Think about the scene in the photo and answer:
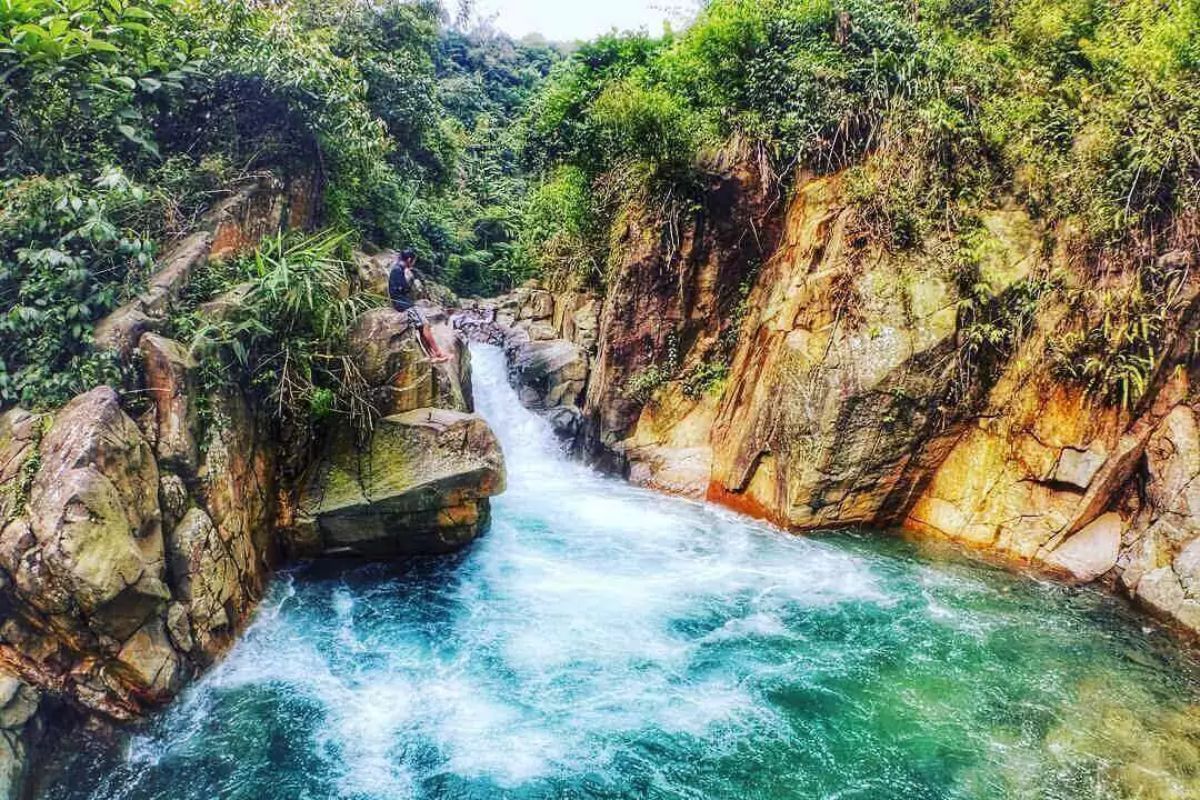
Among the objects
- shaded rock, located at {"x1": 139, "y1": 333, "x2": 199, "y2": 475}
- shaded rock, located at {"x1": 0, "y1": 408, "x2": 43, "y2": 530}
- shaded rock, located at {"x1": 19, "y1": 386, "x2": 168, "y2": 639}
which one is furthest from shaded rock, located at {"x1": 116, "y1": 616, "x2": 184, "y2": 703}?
shaded rock, located at {"x1": 139, "y1": 333, "x2": 199, "y2": 475}

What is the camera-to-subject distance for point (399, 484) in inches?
327

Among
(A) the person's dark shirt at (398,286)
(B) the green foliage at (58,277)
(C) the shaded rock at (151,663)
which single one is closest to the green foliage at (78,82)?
(B) the green foliage at (58,277)

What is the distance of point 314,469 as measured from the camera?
8.56 meters

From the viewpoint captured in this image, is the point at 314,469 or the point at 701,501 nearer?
the point at 314,469

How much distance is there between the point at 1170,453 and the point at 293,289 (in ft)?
36.9

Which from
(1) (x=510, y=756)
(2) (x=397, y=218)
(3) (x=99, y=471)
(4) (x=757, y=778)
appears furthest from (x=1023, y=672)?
(2) (x=397, y=218)

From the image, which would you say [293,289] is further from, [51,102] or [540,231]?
[540,231]

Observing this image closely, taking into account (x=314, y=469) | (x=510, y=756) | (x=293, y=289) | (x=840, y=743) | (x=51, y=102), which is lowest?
(x=510, y=756)

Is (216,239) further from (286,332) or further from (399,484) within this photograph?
(399,484)

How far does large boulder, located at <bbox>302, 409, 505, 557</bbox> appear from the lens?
8.31m

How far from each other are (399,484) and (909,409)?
7.33m

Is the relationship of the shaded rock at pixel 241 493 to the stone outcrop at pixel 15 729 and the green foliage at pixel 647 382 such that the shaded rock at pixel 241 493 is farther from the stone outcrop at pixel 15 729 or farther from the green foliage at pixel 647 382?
the green foliage at pixel 647 382

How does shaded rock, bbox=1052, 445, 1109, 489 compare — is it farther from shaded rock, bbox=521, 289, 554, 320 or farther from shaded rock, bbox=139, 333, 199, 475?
shaded rock, bbox=521, 289, 554, 320

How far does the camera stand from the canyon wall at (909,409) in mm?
8508
